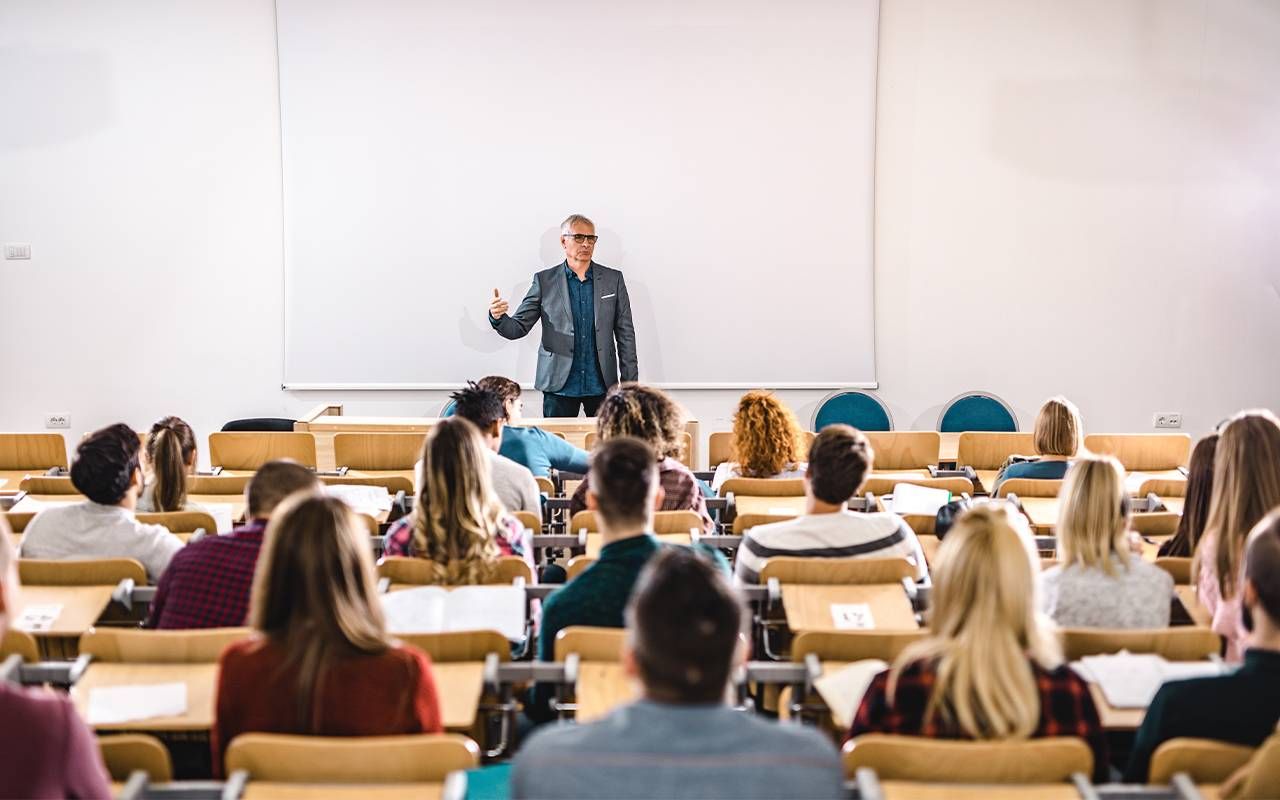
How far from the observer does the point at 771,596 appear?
358cm

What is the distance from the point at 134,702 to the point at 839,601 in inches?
75.6

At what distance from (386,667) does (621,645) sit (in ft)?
2.18

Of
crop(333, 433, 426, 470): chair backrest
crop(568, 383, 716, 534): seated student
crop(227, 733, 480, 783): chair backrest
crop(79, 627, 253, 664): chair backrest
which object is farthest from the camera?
crop(333, 433, 426, 470): chair backrest

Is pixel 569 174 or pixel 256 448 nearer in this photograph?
pixel 256 448

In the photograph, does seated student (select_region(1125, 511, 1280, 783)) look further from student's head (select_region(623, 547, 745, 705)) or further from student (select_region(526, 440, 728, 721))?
student (select_region(526, 440, 728, 721))

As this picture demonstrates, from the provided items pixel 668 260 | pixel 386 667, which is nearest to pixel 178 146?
pixel 668 260

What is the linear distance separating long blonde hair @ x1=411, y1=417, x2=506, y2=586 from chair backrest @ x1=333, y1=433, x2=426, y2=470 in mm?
2137

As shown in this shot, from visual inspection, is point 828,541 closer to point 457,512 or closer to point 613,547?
point 613,547

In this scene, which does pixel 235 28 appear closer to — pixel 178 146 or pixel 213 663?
pixel 178 146

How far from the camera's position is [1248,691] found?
258 cm

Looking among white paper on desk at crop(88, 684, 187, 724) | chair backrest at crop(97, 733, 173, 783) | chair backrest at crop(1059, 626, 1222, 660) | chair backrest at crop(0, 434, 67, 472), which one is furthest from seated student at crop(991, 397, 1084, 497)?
chair backrest at crop(0, 434, 67, 472)

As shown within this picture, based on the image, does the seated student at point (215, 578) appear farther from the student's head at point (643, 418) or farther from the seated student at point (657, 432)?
the student's head at point (643, 418)

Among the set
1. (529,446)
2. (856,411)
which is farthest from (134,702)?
(856,411)

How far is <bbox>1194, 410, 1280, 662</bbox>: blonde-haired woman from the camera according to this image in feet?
12.1
